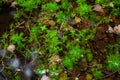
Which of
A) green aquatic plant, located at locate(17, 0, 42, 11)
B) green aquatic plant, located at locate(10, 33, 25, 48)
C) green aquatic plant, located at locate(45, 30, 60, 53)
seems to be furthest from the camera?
green aquatic plant, located at locate(17, 0, 42, 11)

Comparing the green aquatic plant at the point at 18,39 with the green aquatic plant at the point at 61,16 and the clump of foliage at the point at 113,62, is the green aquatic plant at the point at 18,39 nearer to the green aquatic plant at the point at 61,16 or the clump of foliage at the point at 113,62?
the green aquatic plant at the point at 61,16

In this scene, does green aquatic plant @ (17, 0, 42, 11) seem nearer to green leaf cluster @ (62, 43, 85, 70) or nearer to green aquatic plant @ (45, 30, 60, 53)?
green aquatic plant @ (45, 30, 60, 53)

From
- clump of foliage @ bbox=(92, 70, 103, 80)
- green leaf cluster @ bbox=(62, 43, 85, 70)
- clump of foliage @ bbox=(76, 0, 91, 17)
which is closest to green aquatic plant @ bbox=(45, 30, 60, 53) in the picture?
green leaf cluster @ bbox=(62, 43, 85, 70)

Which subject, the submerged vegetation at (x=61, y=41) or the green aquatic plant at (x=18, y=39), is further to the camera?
the green aquatic plant at (x=18, y=39)

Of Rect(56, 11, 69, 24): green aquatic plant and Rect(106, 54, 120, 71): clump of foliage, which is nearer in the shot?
→ Rect(106, 54, 120, 71): clump of foliage

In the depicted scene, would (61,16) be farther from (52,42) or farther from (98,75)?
(98,75)

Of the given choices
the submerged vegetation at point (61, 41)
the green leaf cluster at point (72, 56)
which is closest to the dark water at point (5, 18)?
the submerged vegetation at point (61, 41)
